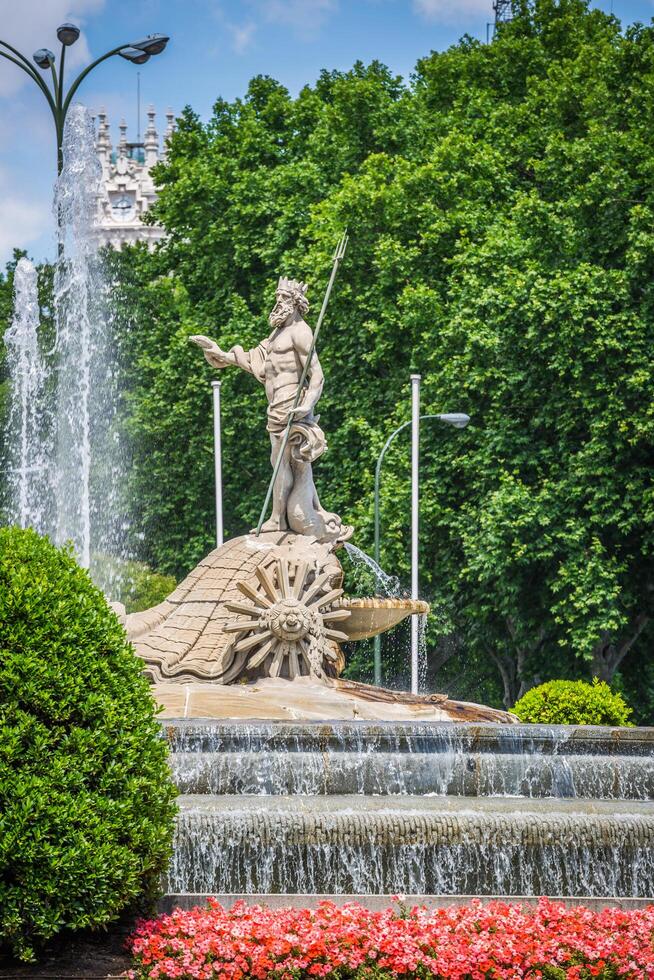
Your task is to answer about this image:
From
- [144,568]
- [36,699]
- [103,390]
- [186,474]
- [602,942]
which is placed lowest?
[602,942]

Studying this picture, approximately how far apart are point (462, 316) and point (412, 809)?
18634 mm

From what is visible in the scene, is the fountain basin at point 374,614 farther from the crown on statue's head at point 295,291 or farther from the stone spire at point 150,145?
the stone spire at point 150,145

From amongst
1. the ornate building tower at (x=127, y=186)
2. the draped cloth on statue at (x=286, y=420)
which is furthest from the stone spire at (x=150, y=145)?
the draped cloth on statue at (x=286, y=420)

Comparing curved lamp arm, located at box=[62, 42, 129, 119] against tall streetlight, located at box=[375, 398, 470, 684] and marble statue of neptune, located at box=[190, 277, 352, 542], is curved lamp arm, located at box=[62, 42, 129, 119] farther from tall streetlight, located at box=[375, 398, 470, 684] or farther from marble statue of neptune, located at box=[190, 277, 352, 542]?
tall streetlight, located at box=[375, 398, 470, 684]

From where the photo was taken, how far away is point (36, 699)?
25.4 ft

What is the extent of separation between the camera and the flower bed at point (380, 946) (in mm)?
7746

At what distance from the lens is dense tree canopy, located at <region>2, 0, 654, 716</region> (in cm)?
2714

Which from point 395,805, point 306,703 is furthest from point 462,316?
point 395,805

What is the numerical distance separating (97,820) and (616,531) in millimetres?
20984

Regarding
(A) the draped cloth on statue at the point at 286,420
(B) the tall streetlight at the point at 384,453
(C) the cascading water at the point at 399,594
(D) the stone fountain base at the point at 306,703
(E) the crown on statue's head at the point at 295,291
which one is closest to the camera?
(D) the stone fountain base at the point at 306,703

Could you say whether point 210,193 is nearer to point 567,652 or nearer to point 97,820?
point 567,652

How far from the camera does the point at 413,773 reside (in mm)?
12117

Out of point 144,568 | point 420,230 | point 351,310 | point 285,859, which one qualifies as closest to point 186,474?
point 144,568

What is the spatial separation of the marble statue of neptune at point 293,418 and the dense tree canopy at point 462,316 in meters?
8.65
